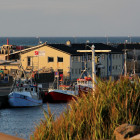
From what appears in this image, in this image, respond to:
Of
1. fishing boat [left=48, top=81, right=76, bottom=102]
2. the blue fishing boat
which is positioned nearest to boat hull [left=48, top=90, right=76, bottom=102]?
fishing boat [left=48, top=81, right=76, bottom=102]

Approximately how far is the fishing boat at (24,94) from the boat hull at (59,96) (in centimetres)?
160

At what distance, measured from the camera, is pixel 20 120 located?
4112 centimetres

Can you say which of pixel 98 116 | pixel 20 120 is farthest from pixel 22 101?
pixel 98 116

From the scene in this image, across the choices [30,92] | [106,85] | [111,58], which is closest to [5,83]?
[30,92]

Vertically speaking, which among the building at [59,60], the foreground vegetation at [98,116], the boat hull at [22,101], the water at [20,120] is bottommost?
the water at [20,120]

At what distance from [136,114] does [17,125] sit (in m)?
23.6

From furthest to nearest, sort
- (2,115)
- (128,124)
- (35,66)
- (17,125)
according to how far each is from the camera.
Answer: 1. (35,66)
2. (2,115)
3. (17,125)
4. (128,124)

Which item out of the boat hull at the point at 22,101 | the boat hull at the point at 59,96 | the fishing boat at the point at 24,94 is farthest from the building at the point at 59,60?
the boat hull at the point at 22,101

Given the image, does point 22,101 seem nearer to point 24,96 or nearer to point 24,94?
point 24,96

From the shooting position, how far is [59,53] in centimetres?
7375

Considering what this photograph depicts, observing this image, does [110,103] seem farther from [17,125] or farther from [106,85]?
[17,125]

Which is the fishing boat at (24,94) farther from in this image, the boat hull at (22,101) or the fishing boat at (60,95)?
the fishing boat at (60,95)

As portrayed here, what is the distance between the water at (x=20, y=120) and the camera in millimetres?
33406

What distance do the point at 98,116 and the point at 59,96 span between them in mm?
43623
